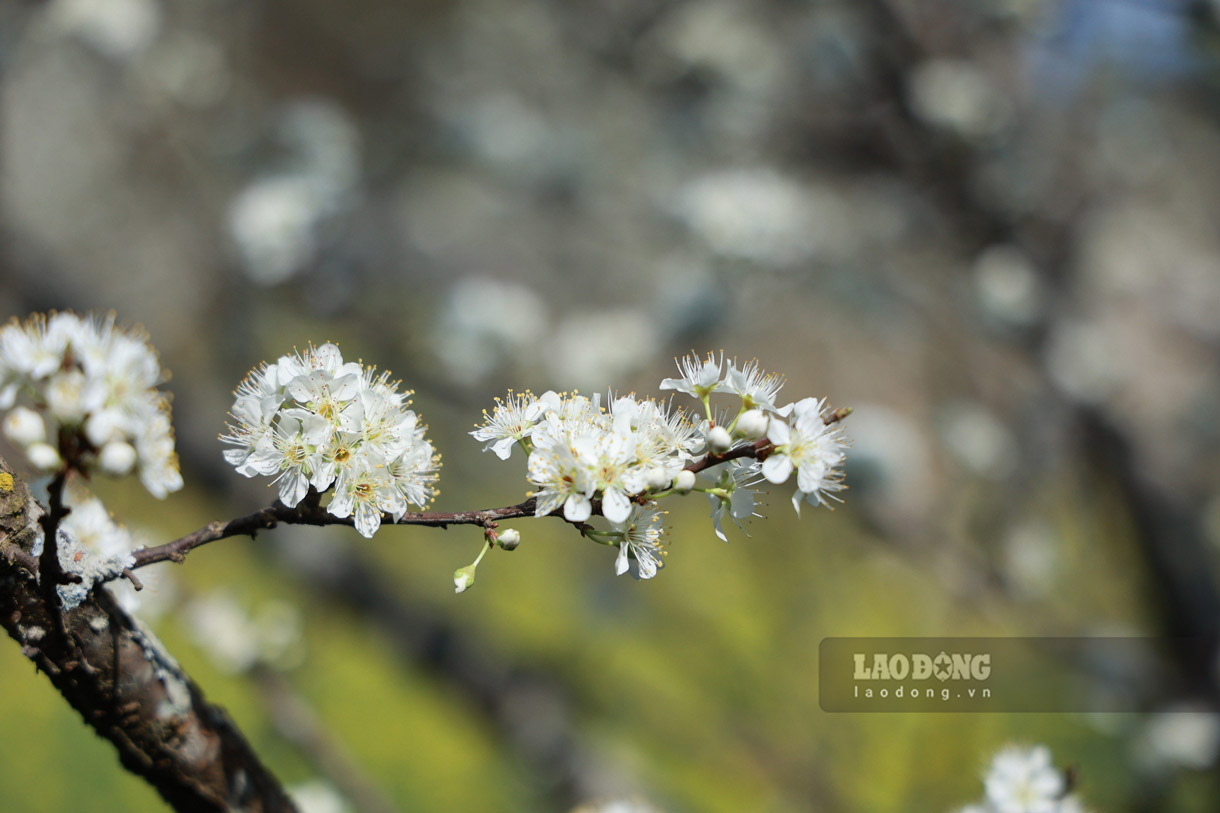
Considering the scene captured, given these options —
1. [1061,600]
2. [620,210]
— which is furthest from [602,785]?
[620,210]

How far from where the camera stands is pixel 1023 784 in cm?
117

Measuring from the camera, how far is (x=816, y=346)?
684cm

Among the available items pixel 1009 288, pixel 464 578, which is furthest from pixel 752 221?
pixel 464 578

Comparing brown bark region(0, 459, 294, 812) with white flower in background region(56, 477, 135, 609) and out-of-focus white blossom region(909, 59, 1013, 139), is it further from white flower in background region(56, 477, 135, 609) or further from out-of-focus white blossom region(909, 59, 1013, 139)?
out-of-focus white blossom region(909, 59, 1013, 139)

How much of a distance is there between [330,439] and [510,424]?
0.21 metres

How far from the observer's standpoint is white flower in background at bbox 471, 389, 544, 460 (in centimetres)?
89

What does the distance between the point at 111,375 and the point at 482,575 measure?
4.27 meters

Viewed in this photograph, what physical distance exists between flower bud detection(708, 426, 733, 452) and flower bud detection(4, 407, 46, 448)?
635 millimetres

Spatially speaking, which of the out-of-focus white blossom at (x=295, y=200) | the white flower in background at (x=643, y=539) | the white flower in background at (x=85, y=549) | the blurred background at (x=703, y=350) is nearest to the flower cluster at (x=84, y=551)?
the white flower in background at (x=85, y=549)

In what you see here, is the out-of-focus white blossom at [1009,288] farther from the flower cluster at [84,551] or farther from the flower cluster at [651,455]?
the flower cluster at [84,551]

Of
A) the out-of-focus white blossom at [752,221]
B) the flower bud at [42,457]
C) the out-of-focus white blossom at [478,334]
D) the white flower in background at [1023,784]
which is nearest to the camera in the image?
the flower bud at [42,457]

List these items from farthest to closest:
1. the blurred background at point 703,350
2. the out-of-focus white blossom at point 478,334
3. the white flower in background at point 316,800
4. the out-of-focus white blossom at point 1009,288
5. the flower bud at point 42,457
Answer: the out-of-focus white blossom at point 478,334 < the out-of-focus white blossom at point 1009,288 < the blurred background at point 703,350 < the white flower in background at point 316,800 < the flower bud at point 42,457

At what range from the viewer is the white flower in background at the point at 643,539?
87cm

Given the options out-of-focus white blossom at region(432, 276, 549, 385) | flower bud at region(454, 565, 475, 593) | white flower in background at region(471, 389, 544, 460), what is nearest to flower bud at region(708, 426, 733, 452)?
white flower in background at region(471, 389, 544, 460)
